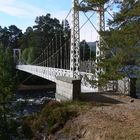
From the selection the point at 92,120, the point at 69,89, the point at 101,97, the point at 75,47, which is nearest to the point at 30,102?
the point at 75,47

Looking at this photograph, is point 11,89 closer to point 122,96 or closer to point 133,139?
point 122,96

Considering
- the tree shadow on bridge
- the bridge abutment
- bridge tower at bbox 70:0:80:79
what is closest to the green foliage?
the tree shadow on bridge

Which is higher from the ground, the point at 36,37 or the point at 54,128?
the point at 36,37

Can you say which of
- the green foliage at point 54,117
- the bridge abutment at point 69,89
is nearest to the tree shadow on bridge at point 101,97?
the bridge abutment at point 69,89

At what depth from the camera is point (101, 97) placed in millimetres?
19938

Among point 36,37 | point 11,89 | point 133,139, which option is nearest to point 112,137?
point 133,139

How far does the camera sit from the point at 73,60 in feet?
82.8

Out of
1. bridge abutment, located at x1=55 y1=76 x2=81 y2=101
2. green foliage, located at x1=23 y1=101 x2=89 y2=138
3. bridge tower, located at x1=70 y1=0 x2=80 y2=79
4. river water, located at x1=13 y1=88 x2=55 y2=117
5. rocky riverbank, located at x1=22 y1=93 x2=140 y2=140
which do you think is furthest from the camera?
river water, located at x1=13 y1=88 x2=55 y2=117

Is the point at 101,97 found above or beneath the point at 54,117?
above

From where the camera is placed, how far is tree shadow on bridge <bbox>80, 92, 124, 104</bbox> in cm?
1880

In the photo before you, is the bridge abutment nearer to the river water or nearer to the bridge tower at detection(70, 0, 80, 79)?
the river water

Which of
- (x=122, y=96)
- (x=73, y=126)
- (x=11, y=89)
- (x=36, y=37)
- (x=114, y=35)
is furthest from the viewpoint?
(x=36, y=37)

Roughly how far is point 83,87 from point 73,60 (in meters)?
2.00

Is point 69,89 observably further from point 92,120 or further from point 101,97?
point 92,120
